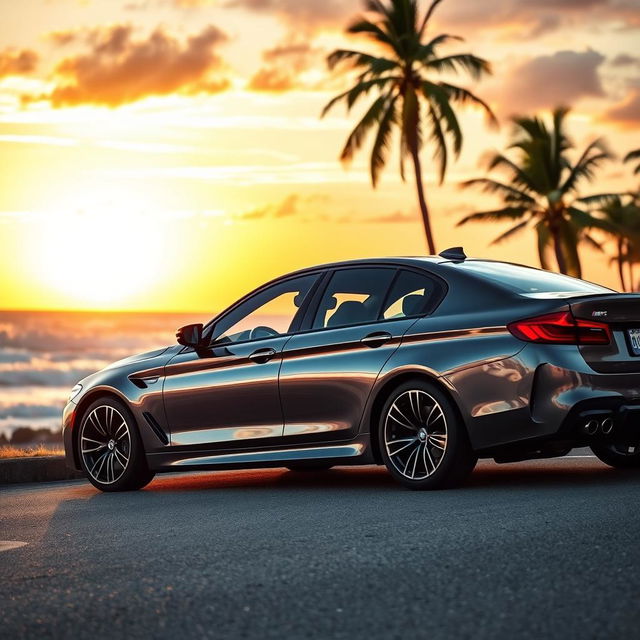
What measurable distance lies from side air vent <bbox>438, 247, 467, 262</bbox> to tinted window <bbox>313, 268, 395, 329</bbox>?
0.44 meters

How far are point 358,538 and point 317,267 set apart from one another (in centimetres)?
337

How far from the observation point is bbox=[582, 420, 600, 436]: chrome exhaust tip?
759cm

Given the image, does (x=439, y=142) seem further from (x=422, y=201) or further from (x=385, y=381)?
(x=385, y=381)

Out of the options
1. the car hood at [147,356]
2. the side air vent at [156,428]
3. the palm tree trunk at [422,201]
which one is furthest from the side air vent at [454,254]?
the palm tree trunk at [422,201]

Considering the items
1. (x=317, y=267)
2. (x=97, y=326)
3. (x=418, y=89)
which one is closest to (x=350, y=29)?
(x=418, y=89)

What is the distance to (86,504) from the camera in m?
8.72

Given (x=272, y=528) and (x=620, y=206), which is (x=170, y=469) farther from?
(x=620, y=206)

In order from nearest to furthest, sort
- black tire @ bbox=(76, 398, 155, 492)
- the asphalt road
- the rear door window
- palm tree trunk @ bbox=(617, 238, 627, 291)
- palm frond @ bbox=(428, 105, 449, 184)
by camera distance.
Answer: the asphalt road → the rear door window → black tire @ bbox=(76, 398, 155, 492) → palm frond @ bbox=(428, 105, 449, 184) → palm tree trunk @ bbox=(617, 238, 627, 291)

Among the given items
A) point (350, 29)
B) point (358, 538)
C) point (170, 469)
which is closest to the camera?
point (358, 538)

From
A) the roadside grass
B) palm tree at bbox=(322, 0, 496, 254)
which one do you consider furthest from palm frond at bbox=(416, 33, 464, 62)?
the roadside grass

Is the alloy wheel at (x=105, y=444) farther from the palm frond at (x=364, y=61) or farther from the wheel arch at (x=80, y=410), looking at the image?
the palm frond at (x=364, y=61)

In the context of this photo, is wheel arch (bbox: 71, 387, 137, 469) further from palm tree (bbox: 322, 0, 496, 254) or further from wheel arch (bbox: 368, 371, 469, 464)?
palm tree (bbox: 322, 0, 496, 254)

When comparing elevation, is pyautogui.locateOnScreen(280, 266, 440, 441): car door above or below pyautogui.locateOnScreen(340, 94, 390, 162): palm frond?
below

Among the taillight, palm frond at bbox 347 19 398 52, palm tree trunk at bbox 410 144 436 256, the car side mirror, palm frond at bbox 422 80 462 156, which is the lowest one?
the taillight
